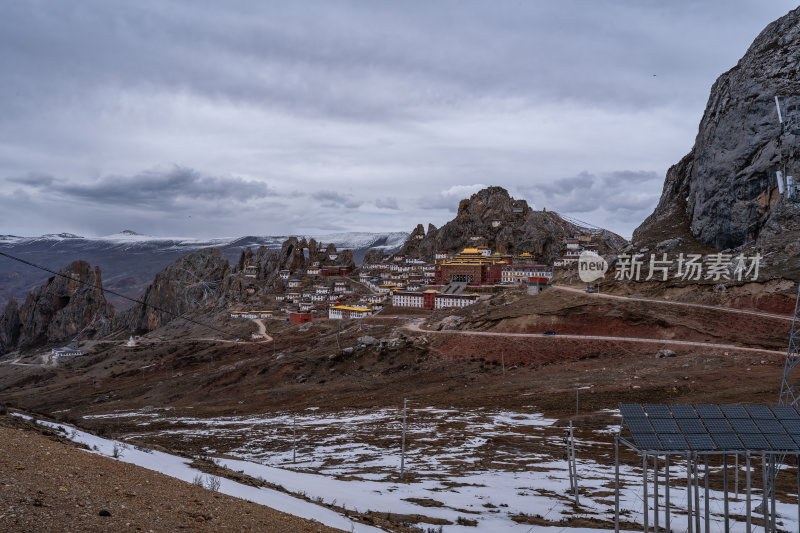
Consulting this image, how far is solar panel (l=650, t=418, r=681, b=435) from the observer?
562 inches

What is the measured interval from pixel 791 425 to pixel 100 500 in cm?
1809

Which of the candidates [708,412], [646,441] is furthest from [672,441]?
[708,412]

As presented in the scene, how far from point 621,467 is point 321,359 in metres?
59.7

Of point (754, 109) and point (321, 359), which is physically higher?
point (754, 109)

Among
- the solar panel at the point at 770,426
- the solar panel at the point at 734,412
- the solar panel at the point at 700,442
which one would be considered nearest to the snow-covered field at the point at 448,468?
the solar panel at the point at 734,412

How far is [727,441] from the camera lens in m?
14.1

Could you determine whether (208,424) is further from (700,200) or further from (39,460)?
(700,200)

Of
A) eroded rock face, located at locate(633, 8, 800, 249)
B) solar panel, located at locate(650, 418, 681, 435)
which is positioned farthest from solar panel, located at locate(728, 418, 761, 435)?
eroded rock face, located at locate(633, 8, 800, 249)

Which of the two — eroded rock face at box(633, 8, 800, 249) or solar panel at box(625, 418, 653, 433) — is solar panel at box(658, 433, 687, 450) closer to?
solar panel at box(625, 418, 653, 433)

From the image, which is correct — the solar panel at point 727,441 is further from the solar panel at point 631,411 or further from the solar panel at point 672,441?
the solar panel at point 631,411

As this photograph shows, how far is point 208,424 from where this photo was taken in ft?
173

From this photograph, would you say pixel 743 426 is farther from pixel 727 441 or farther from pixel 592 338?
pixel 592 338

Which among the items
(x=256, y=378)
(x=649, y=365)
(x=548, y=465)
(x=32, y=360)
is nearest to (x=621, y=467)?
(x=548, y=465)

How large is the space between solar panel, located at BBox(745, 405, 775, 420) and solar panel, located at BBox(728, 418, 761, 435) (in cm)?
43
